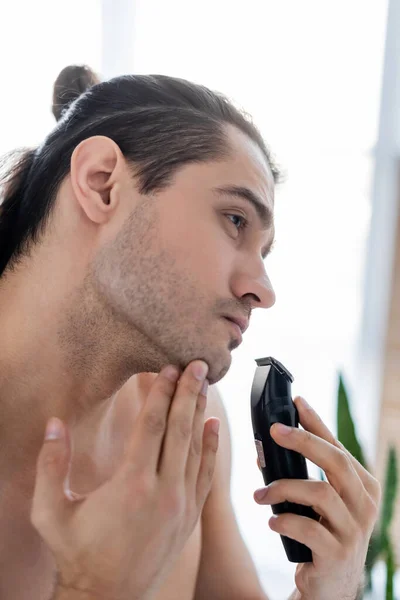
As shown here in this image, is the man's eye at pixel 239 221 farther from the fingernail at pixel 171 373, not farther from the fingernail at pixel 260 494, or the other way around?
the fingernail at pixel 260 494

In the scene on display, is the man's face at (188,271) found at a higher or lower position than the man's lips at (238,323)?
higher

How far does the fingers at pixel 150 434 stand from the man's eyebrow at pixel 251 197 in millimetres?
300

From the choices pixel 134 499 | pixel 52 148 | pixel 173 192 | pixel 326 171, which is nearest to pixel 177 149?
pixel 173 192

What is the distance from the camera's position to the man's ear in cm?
94

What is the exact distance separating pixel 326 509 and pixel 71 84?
867 mm

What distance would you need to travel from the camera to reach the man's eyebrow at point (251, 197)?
0.93 metres

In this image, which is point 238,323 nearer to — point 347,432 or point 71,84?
point 71,84

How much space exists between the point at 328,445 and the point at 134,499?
276mm

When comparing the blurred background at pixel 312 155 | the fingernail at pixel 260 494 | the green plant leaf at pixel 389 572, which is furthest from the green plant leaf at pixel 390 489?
the fingernail at pixel 260 494

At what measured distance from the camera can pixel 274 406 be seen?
86 centimetres

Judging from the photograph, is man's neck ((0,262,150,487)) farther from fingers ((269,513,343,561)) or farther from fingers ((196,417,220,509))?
fingers ((269,513,343,561))

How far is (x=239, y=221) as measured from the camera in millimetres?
958

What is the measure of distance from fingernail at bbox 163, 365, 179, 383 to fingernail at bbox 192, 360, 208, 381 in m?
0.02

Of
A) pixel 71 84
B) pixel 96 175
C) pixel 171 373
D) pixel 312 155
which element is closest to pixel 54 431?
pixel 171 373
